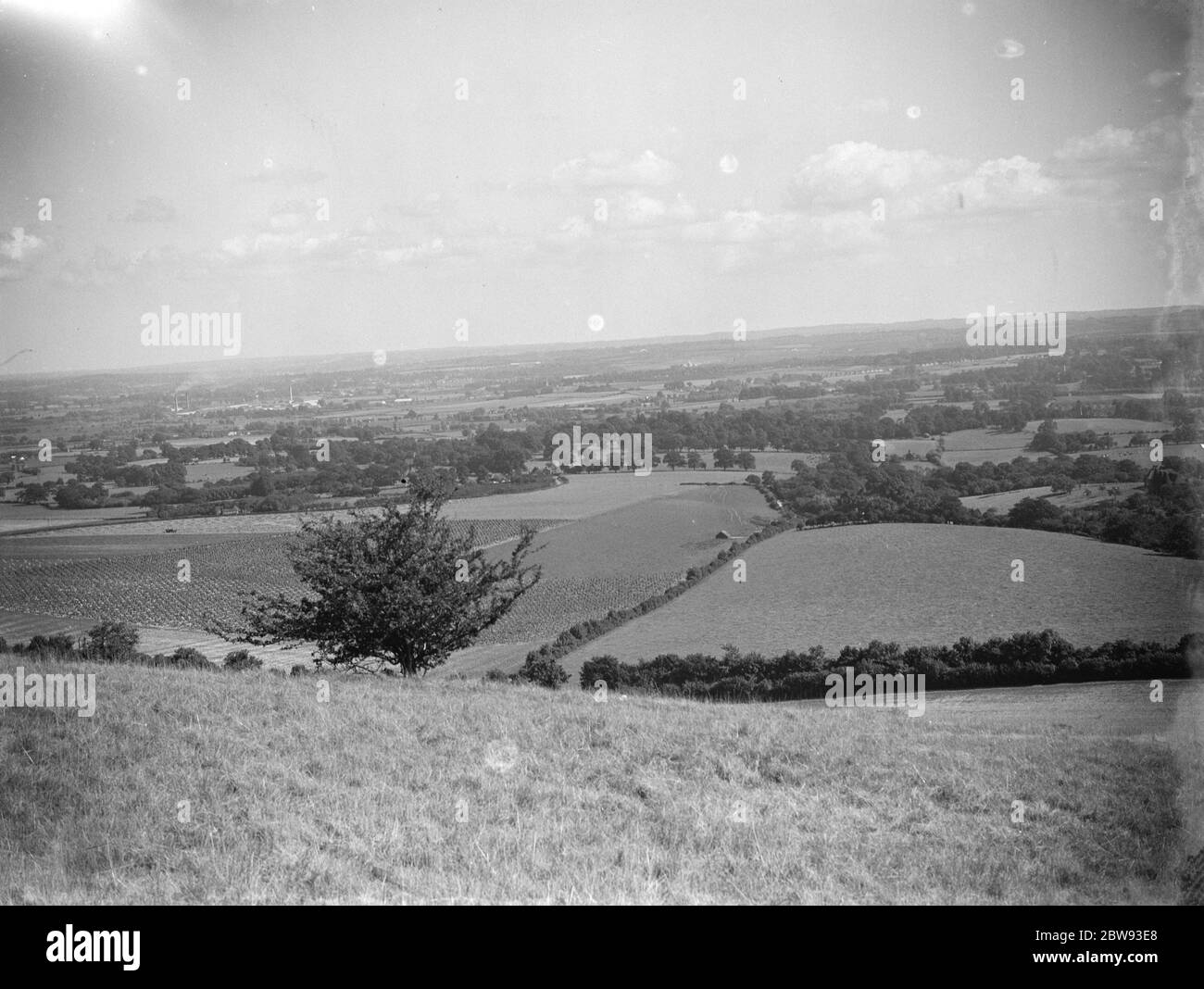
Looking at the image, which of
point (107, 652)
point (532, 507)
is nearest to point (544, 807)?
point (107, 652)

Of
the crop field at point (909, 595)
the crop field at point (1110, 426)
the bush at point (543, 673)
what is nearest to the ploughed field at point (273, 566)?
the crop field at point (909, 595)

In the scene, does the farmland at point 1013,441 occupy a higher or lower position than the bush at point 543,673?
higher

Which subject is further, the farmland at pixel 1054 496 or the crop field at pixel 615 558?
the crop field at pixel 615 558

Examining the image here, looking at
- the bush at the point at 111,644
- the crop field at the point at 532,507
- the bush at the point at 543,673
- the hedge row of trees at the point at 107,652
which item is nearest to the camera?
the hedge row of trees at the point at 107,652

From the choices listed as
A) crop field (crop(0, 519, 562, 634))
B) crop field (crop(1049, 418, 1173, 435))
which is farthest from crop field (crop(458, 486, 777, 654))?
crop field (crop(1049, 418, 1173, 435))

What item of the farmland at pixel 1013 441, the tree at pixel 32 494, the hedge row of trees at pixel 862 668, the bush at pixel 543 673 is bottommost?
the hedge row of trees at pixel 862 668

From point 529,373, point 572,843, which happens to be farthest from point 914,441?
point 572,843

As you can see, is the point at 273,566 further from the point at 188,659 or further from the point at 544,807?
the point at 544,807

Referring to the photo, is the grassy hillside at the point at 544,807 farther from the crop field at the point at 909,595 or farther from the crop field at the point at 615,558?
the crop field at the point at 615,558
